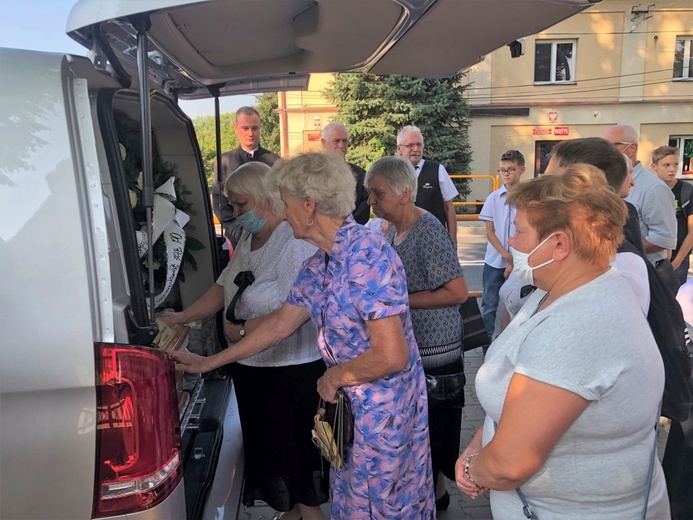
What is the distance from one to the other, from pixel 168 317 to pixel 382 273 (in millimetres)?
1099

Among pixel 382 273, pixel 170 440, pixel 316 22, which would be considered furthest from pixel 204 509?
pixel 316 22

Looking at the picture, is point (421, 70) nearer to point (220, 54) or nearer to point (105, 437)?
point (220, 54)

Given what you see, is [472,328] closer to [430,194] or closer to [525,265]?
[525,265]

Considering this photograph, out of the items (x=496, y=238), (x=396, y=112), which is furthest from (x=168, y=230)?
(x=396, y=112)

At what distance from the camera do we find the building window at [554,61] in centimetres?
2013

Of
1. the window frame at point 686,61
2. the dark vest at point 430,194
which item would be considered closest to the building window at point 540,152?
the window frame at point 686,61

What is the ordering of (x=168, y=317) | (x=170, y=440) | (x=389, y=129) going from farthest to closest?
(x=389, y=129) → (x=168, y=317) → (x=170, y=440)

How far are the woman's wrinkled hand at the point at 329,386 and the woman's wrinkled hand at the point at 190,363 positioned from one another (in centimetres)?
43

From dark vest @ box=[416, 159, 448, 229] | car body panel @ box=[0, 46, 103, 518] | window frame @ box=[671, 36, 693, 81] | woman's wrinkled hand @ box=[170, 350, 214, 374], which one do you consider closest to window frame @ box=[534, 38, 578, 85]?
window frame @ box=[671, 36, 693, 81]

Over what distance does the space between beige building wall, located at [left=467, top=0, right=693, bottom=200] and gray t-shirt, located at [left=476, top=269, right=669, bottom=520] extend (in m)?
19.3

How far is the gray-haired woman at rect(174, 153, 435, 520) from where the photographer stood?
71.4 inches

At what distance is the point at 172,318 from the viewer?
7.91 ft

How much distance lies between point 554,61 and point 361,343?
70.3ft

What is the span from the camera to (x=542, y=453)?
1.30 m
